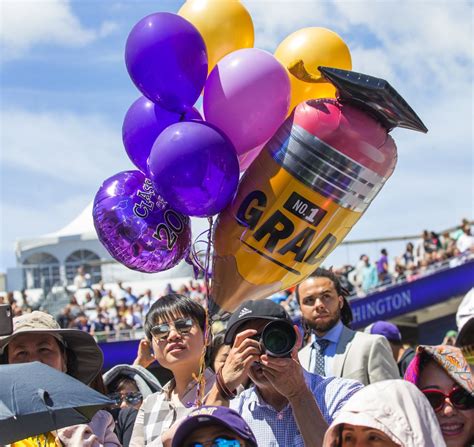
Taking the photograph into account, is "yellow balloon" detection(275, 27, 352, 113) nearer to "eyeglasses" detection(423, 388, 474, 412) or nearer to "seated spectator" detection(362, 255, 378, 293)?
"eyeglasses" detection(423, 388, 474, 412)

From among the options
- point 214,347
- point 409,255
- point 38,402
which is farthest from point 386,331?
point 409,255

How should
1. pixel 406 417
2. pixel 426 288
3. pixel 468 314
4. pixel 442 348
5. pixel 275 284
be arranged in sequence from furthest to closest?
pixel 426 288 < pixel 275 284 < pixel 468 314 < pixel 442 348 < pixel 406 417

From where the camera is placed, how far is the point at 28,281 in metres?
29.4

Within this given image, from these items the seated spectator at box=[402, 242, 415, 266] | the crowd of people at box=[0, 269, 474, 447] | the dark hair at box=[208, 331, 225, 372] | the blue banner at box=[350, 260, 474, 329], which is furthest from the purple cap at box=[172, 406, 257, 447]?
the seated spectator at box=[402, 242, 415, 266]

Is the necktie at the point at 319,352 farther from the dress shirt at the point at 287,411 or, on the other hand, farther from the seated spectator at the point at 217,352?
the dress shirt at the point at 287,411

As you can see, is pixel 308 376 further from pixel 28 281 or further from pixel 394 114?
pixel 28 281

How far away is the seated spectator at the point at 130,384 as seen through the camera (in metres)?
5.87

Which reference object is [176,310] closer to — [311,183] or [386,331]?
[311,183]

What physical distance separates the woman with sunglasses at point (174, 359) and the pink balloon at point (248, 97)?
2.80 ft

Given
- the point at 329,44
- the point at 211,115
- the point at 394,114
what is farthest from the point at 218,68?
the point at 394,114

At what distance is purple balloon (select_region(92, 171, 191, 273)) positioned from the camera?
4.28 metres

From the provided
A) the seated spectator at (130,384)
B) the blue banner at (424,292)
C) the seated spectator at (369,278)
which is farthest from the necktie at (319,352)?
the seated spectator at (369,278)

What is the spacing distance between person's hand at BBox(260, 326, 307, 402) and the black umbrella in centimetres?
62

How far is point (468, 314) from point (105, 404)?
4.86 feet
